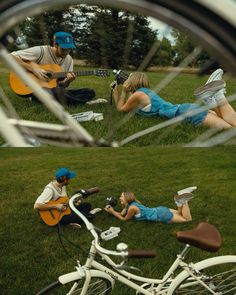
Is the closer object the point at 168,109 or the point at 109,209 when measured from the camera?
the point at 168,109

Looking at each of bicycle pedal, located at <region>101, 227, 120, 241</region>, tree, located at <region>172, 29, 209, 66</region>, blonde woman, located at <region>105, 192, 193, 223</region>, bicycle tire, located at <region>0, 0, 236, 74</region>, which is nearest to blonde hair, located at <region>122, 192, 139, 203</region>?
blonde woman, located at <region>105, 192, 193, 223</region>

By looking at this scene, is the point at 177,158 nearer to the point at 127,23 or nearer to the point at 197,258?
the point at 197,258

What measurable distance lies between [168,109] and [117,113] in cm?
12

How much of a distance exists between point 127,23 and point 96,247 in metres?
0.76

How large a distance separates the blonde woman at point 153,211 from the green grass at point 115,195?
0.03m

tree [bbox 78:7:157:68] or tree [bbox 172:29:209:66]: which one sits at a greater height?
tree [bbox 78:7:157:68]

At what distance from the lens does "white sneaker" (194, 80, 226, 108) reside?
19.9 inches

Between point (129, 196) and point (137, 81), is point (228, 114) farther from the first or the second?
point (129, 196)

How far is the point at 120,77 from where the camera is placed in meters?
0.55

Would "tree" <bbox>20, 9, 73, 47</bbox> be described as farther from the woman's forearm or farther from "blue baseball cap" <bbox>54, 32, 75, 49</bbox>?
the woman's forearm

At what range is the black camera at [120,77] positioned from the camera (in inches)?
20.7

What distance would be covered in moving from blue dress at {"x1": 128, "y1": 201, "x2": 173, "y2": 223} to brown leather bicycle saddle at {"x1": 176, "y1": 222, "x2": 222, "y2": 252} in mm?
641

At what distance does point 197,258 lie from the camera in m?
1.61

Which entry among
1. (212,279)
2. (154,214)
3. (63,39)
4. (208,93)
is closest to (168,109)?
(208,93)
